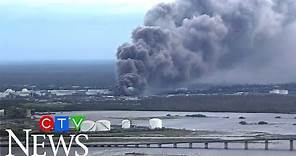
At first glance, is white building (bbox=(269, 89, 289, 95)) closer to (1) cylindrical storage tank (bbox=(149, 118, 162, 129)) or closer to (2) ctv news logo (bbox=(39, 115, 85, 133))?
(1) cylindrical storage tank (bbox=(149, 118, 162, 129))

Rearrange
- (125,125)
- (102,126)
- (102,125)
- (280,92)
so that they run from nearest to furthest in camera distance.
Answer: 1. (102,126)
2. (102,125)
3. (125,125)
4. (280,92)

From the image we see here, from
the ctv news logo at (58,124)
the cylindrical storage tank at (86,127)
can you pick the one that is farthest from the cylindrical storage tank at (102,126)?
the ctv news logo at (58,124)

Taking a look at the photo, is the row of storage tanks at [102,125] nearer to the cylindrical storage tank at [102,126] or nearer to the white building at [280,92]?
the cylindrical storage tank at [102,126]

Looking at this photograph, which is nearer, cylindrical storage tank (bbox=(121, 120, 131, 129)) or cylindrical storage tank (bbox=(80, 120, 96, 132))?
cylindrical storage tank (bbox=(80, 120, 96, 132))

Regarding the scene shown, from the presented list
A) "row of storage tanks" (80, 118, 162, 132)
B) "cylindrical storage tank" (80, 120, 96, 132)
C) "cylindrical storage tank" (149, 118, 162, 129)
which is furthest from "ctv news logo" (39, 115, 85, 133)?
"cylindrical storage tank" (149, 118, 162, 129)

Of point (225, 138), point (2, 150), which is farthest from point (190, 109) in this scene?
point (2, 150)

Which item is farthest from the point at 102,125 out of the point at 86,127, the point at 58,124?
the point at 58,124

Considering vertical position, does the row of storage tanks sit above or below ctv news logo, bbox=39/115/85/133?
below

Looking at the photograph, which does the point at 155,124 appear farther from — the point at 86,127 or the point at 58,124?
the point at 58,124
